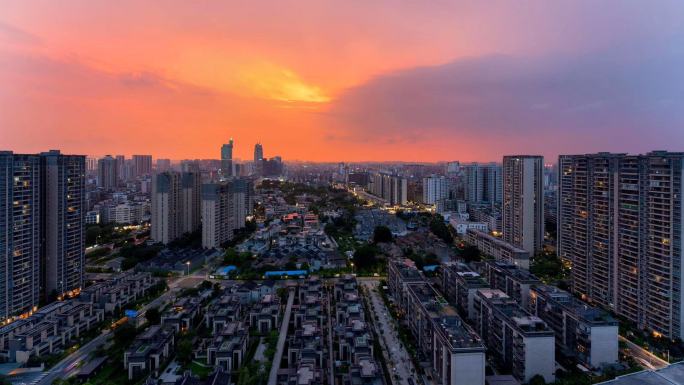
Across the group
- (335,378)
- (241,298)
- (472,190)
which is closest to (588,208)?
(335,378)

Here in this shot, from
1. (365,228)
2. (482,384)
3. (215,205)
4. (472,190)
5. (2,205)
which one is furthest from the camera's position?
(472,190)

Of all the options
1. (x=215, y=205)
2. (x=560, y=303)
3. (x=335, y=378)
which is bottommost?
(x=335, y=378)

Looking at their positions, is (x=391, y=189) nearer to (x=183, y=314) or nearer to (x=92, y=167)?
(x=183, y=314)

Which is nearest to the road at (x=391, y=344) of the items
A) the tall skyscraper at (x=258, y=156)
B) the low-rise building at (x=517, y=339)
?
the low-rise building at (x=517, y=339)

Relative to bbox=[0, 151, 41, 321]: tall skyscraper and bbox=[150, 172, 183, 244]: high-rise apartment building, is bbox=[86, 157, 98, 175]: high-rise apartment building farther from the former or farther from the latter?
bbox=[0, 151, 41, 321]: tall skyscraper

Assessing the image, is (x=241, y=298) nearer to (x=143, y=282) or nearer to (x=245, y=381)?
(x=143, y=282)

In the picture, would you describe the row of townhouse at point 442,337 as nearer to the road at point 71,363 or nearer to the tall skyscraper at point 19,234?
the road at point 71,363

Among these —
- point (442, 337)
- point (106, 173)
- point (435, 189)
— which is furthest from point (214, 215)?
point (106, 173)
